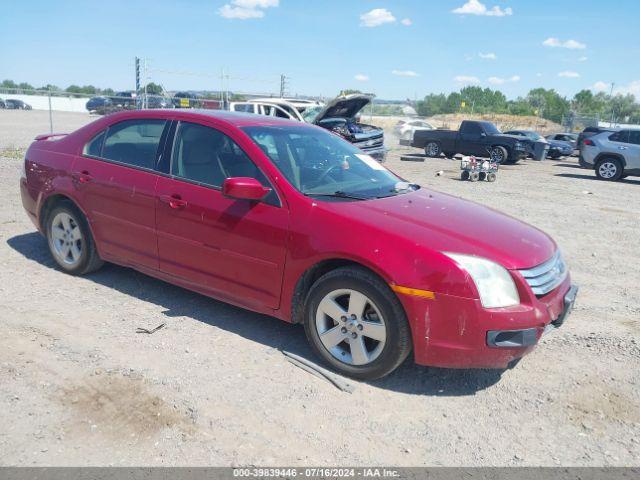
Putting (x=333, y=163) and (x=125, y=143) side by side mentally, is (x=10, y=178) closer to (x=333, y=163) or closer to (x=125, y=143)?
(x=125, y=143)

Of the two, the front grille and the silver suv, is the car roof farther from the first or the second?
the silver suv

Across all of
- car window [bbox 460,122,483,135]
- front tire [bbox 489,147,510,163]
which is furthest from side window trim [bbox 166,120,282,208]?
car window [bbox 460,122,483,135]

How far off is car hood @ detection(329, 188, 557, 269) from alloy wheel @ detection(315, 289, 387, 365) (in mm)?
509

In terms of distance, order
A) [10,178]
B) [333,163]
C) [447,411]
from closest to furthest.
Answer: [447,411]
[333,163]
[10,178]

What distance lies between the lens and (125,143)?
4.96 meters

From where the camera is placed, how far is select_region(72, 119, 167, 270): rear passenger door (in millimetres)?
4617

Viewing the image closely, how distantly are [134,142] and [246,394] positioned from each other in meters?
2.60

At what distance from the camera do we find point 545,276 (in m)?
3.64

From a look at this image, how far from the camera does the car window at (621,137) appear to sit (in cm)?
1764

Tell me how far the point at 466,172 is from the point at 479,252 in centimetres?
1205

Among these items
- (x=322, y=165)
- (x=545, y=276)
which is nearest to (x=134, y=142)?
(x=322, y=165)

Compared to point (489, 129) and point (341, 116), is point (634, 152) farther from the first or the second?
point (341, 116)

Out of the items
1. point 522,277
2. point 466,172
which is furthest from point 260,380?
point 466,172

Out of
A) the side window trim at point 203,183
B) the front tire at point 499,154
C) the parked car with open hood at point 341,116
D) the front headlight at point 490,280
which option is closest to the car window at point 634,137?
the front tire at point 499,154
